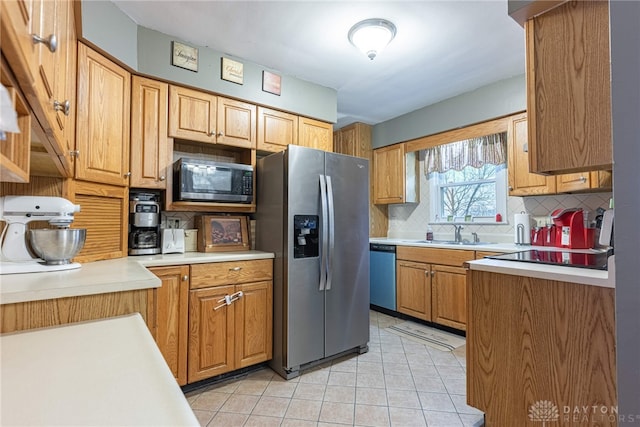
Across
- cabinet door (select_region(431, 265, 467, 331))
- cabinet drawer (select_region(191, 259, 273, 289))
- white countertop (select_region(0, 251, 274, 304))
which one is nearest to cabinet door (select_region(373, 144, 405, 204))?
cabinet door (select_region(431, 265, 467, 331))

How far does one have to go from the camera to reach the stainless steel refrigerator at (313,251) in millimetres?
2318

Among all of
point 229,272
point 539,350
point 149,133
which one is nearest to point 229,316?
point 229,272

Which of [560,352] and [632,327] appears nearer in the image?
[632,327]

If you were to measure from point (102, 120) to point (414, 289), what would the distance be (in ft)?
10.1

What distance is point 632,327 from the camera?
0.46 m

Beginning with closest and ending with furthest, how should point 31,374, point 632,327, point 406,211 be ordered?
point 632,327 < point 31,374 < point 406,211

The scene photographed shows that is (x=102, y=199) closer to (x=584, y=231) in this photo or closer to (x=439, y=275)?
(x=439, y=275)

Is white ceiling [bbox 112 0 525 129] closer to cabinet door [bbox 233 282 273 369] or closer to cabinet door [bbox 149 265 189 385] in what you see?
cabinet door [bbox 149 265 189 385]

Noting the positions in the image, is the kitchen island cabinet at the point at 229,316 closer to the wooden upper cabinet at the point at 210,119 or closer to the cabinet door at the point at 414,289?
the wooden upper cabinet at the point at 210,119

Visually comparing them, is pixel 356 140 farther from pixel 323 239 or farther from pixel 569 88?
pixel 569 88

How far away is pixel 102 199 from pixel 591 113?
264cm

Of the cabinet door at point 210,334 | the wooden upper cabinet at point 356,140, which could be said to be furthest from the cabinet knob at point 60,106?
the wooden upper cabinet at point 356,140

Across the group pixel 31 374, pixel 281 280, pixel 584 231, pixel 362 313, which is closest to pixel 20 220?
pixel 31 374

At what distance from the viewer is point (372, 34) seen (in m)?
2.13
